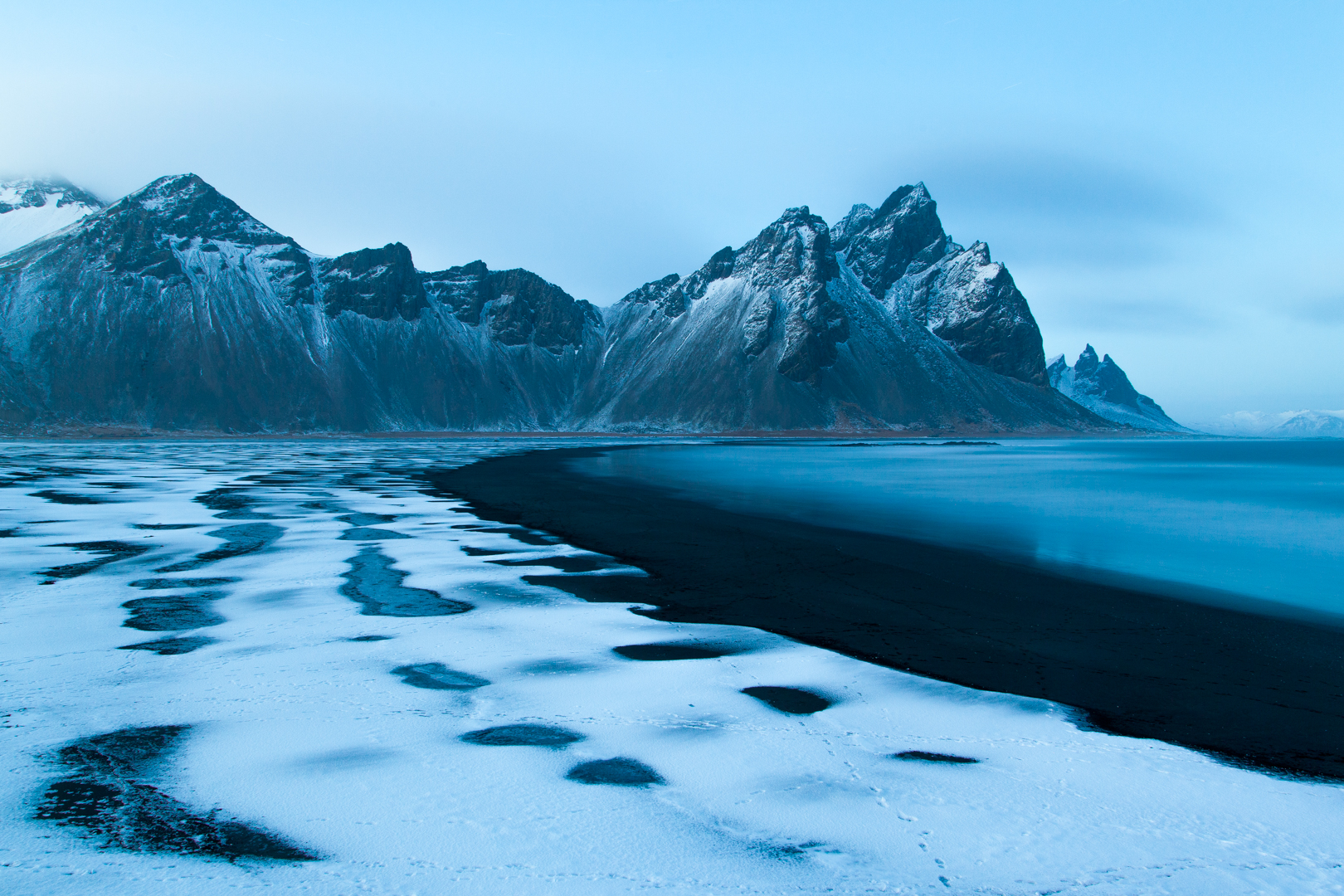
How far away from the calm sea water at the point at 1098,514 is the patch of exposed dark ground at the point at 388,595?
12764 mm

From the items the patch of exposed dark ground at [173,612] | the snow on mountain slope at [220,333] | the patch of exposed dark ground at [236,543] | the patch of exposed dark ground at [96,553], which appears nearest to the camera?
the patch of exposed dark ground at [173,612]

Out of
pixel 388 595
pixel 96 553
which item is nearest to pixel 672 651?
pixel 388 595

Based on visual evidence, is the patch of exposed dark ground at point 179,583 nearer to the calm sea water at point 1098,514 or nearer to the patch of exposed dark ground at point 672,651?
the patch of exposed dark ground at point 672,651

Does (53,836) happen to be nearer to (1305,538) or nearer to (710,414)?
(1305,538)

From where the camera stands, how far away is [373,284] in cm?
19050

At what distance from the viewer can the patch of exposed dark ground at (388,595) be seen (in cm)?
1136

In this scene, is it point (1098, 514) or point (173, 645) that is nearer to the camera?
point (173, 645)

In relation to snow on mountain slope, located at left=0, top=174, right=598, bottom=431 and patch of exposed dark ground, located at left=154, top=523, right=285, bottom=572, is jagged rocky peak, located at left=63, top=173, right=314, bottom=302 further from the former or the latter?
patch of exposed dark ground, located at left=154, top=523, right=285, bottom=572

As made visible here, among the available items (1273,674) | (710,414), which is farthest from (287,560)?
(710,414)

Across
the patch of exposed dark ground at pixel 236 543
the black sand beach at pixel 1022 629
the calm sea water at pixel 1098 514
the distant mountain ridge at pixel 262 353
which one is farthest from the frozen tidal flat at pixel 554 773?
the distant mountain ridge at pixel 262 353

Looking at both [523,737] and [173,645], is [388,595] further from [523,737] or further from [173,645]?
[523,737]

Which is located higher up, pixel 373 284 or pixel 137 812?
pixel 373 284

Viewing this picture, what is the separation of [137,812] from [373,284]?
204 m

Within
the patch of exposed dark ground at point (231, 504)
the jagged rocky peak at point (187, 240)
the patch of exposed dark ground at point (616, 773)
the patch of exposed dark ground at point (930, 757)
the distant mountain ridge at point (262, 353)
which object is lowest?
the patch of exposed dark ground at point (231, 504)
